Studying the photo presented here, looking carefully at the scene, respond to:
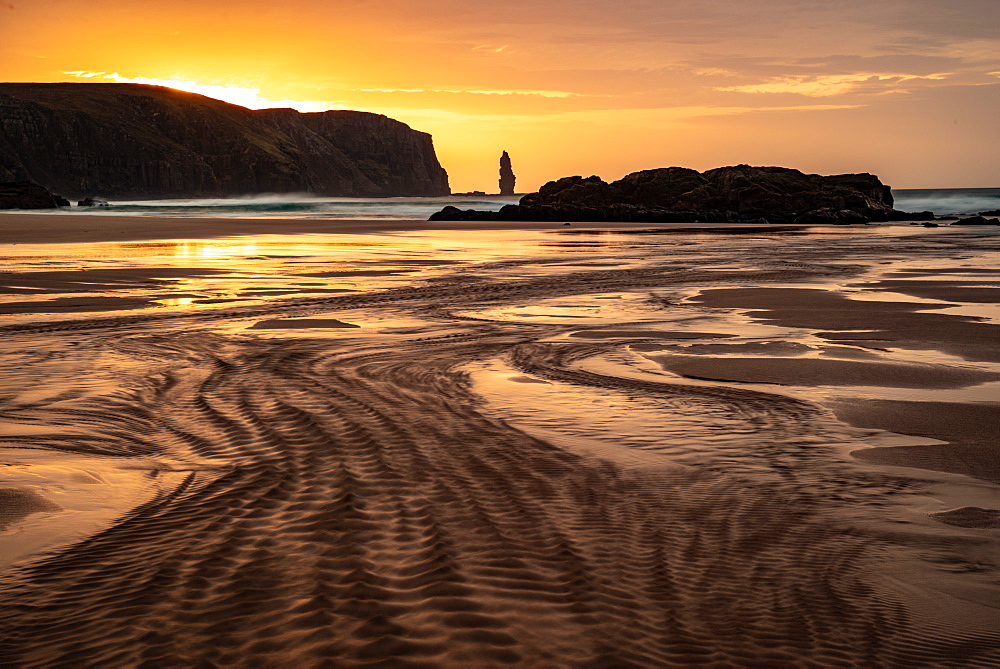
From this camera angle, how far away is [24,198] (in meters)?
76.8

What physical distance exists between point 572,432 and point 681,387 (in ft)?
6.74

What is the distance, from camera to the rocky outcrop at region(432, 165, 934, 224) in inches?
2662

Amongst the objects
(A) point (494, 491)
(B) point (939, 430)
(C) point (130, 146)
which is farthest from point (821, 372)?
(C) point (130, 146)

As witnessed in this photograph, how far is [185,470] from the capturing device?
544 centimetres

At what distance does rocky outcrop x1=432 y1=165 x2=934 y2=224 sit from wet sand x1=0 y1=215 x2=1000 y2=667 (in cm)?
5593

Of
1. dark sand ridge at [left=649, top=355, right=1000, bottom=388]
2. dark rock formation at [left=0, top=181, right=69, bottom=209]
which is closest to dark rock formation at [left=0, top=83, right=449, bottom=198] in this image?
dark rock formation at [left=0, top=181, right=69, bottom=209]

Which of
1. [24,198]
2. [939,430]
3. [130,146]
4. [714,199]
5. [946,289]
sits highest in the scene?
[130,146]

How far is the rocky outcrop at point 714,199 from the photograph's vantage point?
6762 cm

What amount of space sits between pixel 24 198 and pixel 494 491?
85361 mm

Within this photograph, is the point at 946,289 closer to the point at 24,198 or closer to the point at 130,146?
the point at 24,198

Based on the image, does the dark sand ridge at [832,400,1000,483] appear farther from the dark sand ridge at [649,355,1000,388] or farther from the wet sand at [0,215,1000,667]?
the dark sand ridge at [649,355,1000,388]

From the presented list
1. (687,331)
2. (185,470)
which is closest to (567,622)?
(185,470)

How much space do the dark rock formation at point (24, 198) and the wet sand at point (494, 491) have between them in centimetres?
7366

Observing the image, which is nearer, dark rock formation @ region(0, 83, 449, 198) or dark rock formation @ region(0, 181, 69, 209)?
dark rock formation @ region(0, 181, 69, 209)
